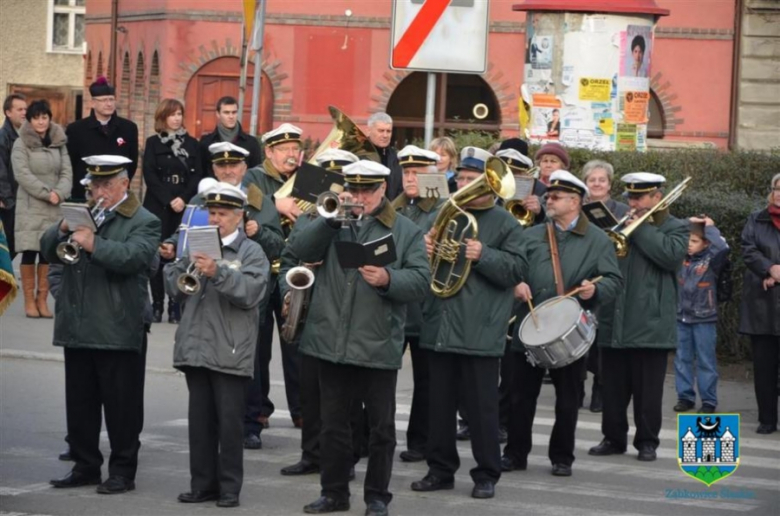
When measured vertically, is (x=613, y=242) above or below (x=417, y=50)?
below

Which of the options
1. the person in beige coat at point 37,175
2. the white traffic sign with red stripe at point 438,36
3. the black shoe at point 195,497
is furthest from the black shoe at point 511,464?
the person in beige coat at point 37,175

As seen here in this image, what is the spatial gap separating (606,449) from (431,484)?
1865 mm

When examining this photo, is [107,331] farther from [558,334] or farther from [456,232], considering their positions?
[558,334]

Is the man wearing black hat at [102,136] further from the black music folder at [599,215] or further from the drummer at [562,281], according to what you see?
the drummer at [562,281]

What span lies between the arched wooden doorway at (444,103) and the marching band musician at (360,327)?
23.9 m

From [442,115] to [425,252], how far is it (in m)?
24.2

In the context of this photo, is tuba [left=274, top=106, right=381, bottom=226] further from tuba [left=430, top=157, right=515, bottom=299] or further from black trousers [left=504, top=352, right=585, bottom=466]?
black trousers [left=504, top=352, right=585, bottom=466]

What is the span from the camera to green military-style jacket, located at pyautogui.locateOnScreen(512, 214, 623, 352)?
10672mm

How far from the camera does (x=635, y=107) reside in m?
18.1

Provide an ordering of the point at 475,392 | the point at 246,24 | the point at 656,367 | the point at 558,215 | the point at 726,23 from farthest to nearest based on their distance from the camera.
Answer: the point at 726,23 < the point at 246,24 < the point at 656,367 < the point at 558,215 < the point at 475,392

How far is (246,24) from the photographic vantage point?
16.0 meters

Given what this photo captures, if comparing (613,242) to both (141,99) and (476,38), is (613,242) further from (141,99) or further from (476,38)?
(141,99)

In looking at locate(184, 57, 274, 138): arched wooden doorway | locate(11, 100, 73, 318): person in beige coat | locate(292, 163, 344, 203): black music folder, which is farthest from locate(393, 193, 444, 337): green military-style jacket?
locate(184, 57, 274, 138): arched wooden doorway

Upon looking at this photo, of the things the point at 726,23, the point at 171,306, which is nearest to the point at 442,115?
the point at 726,23
